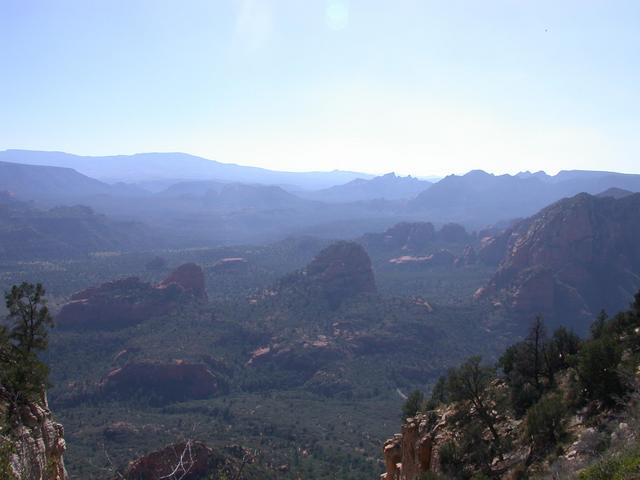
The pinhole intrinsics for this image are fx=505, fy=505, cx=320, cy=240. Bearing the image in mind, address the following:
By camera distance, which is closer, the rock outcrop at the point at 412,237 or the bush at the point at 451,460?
the bush at the point at 451,460

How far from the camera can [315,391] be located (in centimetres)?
5284

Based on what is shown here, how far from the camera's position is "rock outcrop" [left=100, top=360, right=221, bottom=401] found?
51.3 m

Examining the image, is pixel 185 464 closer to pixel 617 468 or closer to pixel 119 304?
pixel 617 468

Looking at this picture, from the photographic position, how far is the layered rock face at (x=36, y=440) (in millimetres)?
12091

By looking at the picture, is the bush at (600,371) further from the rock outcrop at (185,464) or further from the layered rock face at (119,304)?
the layered rock face at (119,304)

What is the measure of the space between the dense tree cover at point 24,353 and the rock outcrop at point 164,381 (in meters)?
35.9

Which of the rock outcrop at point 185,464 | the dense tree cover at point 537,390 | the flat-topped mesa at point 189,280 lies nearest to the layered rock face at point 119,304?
the flat-topped mesa at point 189,280

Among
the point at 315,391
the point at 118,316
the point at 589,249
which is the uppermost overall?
the point at 589,249

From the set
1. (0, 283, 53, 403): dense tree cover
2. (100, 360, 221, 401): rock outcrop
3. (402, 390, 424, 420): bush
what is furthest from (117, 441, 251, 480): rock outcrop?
(100, 360, 221, 401): rock outcrop

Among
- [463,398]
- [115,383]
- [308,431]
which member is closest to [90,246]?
[115,383]

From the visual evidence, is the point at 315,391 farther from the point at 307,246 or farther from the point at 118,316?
the point at 307,246

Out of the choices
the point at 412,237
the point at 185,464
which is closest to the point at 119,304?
the point at 185,464

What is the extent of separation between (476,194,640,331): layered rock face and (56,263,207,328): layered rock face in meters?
48.5

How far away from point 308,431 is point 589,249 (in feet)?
196
